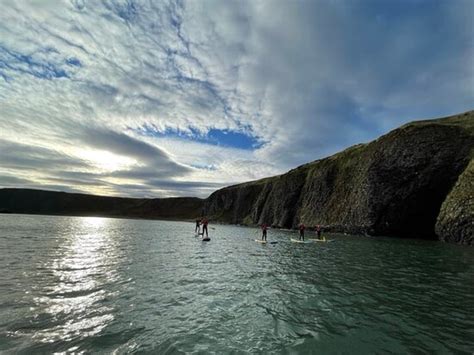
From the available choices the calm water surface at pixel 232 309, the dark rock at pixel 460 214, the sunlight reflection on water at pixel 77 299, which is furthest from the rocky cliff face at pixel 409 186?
the sunlight reflection on water at pixel 77 299

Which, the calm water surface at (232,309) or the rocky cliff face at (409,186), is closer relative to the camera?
the calm water surface at (232,309)

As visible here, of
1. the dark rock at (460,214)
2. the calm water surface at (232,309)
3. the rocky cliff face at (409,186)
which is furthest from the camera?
the rocky cliff face at (409,186)

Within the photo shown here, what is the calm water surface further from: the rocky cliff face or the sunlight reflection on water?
the rocky cliff face

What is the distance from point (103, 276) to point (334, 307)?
14.2 metres

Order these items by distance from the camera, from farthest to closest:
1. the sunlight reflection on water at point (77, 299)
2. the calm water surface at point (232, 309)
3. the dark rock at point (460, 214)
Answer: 1. the dark rock at point (460, 214)
2. the sunlight reflection on water at point (77, 299)
3. the calm water surface at point (232, 309)

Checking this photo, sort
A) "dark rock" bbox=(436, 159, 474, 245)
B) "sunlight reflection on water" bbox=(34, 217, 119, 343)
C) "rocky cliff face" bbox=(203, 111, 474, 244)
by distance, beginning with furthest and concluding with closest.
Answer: "rocky cliff face" bbox=(203, 111, 474, 244), "dark rock" bbox=(436, 159, 474, 245), "sunlight reflection on water" bbox=(34, 217, 119, 343)

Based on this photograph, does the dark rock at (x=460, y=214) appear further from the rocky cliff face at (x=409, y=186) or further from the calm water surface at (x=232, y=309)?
the calm water surface at (x=232, y=309)

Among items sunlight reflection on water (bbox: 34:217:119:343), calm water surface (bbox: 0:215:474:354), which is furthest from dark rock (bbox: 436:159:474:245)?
sunlight reflection on water (bbox: 34:217:119:343)

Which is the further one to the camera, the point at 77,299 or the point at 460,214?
the point at 460,214

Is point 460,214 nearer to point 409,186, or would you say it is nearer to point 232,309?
point 409,186

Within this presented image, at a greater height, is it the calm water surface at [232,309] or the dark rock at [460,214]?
the dark rock at [460,214]

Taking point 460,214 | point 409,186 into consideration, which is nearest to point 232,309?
point 460,214

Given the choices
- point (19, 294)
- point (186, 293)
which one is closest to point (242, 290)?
point (186, 293)

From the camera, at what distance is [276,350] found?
8.83 metres
